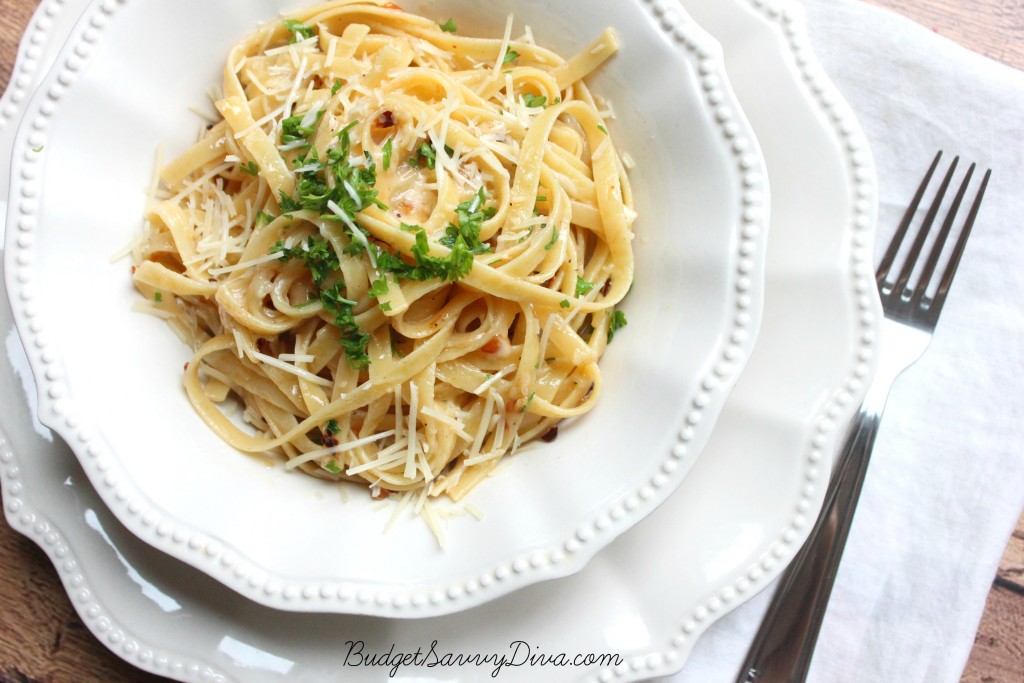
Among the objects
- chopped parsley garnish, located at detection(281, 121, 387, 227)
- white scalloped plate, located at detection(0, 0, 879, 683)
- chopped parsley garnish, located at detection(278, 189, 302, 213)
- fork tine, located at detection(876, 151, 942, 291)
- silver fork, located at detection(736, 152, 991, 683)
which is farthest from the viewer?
fork tine, located at detection(876, 151, 942, 291)

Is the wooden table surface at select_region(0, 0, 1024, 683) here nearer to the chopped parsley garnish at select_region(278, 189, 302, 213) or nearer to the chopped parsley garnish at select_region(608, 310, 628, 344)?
the chopped parsley garnish at select_region(278, 189, 302, 213)

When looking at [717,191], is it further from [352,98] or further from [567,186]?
[352,98]

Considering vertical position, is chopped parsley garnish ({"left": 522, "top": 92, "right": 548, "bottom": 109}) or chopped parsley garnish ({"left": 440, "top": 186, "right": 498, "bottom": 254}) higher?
chopped parsley garnish ({"left": 522, "top": 92, "right": 548, "bottom": 109})

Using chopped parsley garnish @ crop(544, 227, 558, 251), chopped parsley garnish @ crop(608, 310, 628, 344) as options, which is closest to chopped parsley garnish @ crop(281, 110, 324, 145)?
chopped parsley garnish @ crop(544, 227, 558, 251)

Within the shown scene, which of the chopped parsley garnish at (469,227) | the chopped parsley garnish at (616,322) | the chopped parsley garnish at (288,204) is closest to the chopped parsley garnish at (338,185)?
the chopped parsley garnish at (288,204)

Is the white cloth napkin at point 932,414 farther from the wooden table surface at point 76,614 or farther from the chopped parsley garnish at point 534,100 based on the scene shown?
the chopped parsley garnish at point 534,100

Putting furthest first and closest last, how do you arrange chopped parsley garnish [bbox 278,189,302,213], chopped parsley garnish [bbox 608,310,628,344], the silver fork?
1. the silver fork
2. chopped parsley garnish [bbox 608,310,628,344]
3. chopped parsley garnish [bbox 278,189,302,213]
